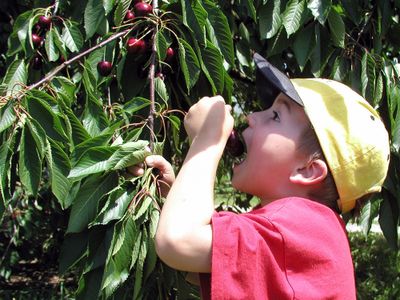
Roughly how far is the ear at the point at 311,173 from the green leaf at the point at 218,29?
26.3 inches

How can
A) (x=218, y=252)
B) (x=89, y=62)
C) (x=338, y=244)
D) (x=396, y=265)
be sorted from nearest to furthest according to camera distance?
(x=218, y=252), (x=338, y=244), (x=89, y=62), (x=396, y=265)

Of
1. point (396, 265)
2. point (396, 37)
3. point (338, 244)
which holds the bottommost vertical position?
point (396, 265)

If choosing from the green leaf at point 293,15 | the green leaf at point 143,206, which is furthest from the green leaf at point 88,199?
the green leaf at point 293,15

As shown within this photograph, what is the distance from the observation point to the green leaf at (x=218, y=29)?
1.91m

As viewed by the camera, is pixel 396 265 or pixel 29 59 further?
pixel 396 265

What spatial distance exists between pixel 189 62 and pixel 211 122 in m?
0.52

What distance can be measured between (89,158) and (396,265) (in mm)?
4305

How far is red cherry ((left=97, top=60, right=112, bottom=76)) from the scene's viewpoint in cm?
189

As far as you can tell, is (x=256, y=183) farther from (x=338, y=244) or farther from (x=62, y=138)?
(x=62, y=138)

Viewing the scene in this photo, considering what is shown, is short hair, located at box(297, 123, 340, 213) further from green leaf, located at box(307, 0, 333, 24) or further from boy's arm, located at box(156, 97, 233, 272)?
green leaf, located at box(307, 0, 333, 24)

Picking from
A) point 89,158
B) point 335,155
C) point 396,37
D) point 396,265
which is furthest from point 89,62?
point 396,265

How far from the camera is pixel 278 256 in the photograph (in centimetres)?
120

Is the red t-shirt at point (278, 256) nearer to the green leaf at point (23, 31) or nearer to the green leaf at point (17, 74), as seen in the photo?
the green leaf at point (17, 74)

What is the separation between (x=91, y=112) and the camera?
66.2 inches
